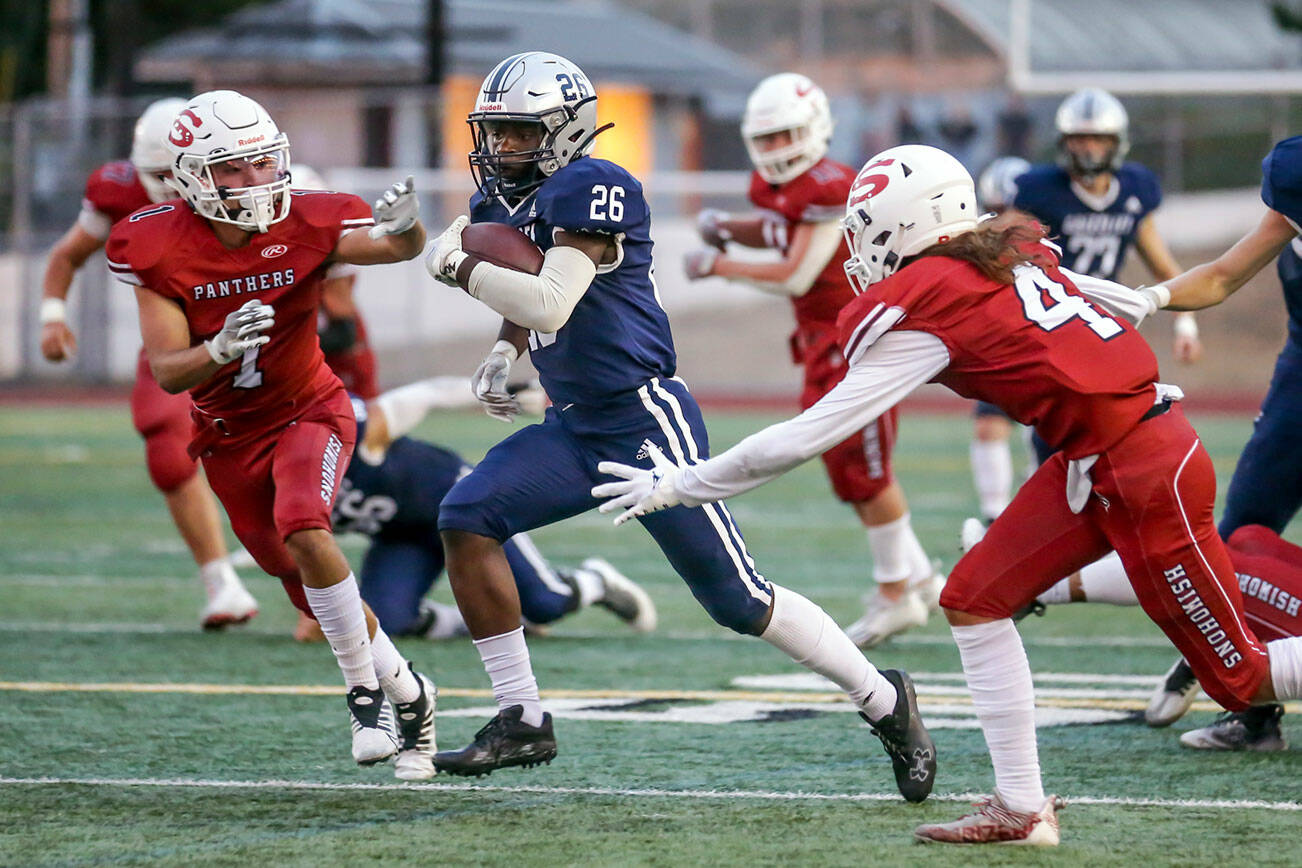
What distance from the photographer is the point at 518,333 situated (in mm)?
4703

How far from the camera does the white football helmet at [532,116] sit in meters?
4.50

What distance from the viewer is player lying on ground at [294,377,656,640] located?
6758 mm

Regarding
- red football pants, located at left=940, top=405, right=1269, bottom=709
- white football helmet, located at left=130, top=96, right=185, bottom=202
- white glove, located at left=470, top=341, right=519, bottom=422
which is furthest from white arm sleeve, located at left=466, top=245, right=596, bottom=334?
white football helmet, located at left=130, top=96, right=185, bottom=202

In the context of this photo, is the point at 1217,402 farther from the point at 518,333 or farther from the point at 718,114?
the point at 518,333

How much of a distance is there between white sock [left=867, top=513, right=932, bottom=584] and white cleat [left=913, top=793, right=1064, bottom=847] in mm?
2975

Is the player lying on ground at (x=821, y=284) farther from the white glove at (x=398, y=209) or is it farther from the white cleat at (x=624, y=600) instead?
the white glove at (x=398, y=209)

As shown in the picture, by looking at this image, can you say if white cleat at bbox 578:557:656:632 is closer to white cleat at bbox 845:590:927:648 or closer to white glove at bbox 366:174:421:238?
white cleat at bbox 845:590:927:648

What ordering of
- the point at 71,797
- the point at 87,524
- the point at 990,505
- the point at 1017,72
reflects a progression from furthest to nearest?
the point at 1017,72, the point at 87,524, the point at 990,505, the point at 71,797

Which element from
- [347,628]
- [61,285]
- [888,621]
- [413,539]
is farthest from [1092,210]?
[347,628]

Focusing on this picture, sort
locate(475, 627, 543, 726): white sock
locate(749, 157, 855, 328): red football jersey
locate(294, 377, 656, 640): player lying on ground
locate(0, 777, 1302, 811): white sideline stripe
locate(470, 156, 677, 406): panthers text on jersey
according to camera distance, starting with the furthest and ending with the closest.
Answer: locate(749, 157, 855, 328): red football jersey → locate(294, 377, 656, 640): player lying on ground → locate(475, 627, 543, 726): white sock → locate(470, 156, 677, 406): panthers text on jersey → locate(0, 777, 1302, 811): white sideline stripe

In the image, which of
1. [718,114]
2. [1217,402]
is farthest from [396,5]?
[1217,402]

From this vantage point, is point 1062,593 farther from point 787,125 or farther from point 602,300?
point 787,125

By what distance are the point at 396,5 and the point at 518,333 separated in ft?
70.3

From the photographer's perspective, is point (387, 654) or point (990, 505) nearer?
point (387, 654)
